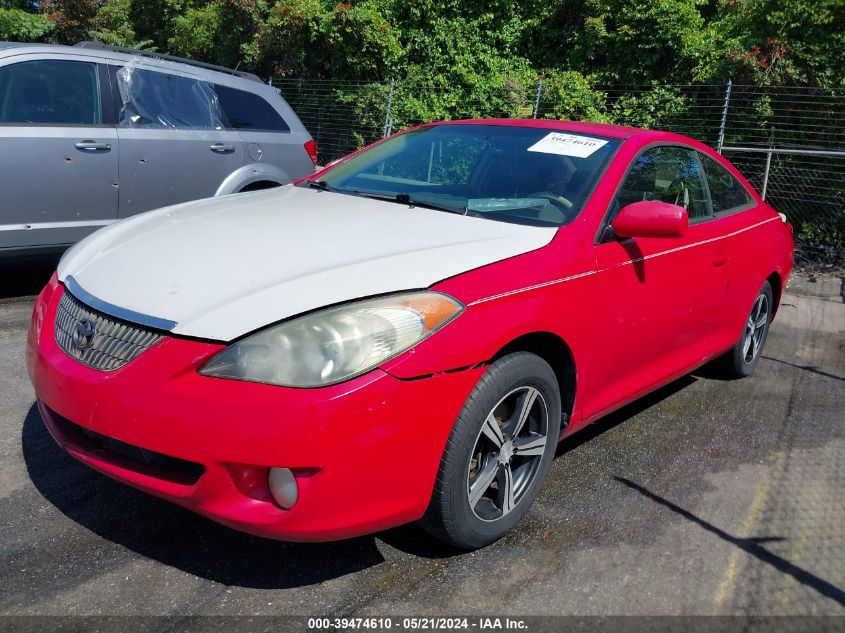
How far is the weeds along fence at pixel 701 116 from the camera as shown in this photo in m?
9.34

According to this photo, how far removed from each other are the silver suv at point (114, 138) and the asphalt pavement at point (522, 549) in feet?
6.17

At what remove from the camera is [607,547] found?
10.3 ft

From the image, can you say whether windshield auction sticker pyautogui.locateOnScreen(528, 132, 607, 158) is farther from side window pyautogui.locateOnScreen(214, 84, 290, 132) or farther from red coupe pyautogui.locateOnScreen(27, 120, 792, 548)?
side window pyautogui.locateOnScreen(214, 84, 290, 132)

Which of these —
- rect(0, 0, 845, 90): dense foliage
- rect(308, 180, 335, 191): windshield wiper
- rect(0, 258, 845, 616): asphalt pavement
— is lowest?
rect(0, 258, 845, 616): asphalt pavement

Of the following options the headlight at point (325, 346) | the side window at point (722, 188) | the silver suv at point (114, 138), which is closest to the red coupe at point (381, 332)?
the headlight at point (325, 346)

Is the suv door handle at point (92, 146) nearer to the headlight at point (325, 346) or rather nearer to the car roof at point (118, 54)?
the car roof at point (118, 54)

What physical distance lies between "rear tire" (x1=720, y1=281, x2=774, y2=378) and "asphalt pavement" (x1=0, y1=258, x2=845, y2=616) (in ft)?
3.26

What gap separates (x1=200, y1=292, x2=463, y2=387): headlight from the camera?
8.08 feet

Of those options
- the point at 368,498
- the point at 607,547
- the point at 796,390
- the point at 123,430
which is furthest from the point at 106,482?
the point at 796,390

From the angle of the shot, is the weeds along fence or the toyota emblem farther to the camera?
the weeds along fence

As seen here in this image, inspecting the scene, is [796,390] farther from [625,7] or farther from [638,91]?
[625,7]

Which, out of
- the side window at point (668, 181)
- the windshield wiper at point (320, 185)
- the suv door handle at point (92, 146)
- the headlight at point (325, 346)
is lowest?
the headlight at point (325, 346)

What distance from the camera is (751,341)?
5.39 meters

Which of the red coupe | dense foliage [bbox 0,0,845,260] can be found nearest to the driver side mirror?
the red coupe
